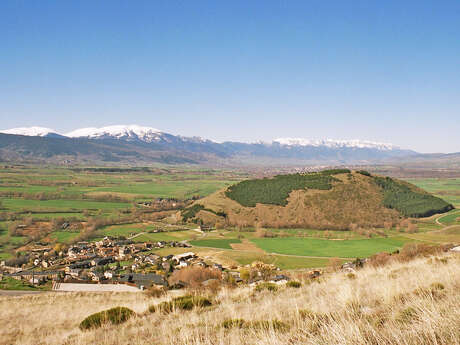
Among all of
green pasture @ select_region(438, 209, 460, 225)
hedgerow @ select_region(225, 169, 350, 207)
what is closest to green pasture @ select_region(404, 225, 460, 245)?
green pasture @ select_region(438, 209, 460, 225)

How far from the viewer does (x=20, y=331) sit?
11688 millimetres

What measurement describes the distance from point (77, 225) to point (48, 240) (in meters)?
13.4

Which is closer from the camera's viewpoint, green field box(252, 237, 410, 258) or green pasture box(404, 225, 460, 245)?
green field box(252, 237, 410, 258)

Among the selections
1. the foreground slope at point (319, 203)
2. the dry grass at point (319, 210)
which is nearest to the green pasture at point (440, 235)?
the dry grass at point (319, 210)

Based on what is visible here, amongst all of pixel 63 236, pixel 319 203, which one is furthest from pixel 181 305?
pixel 319 203

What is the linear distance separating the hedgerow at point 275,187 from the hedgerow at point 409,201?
1656cm

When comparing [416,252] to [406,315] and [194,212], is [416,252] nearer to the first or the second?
[406,315]

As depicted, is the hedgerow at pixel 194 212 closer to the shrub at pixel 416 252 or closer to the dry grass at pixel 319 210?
the dry grass at pixel 319 210

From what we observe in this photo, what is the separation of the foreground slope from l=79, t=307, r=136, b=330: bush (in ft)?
271

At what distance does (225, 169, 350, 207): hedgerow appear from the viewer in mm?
106000

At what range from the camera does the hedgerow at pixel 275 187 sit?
348 ft

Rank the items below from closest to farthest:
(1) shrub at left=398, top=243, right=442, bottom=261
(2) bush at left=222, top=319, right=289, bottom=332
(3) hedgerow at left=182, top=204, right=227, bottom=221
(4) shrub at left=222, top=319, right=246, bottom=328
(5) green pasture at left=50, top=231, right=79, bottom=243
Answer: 1. (2) bush at left=222, top=319, right=289, bottom=332
2. (4) shrub at left=222, top=319, right=246, bottom=328
3. (1) shrub at left=398, top=243, right=442, bottom=261
4. (5) green pasture at left=50, top=231, right=79, bottom=243
5. (3) hedgerow at left=182, top=204, right=227, bottom=221

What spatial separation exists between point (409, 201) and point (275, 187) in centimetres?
4328

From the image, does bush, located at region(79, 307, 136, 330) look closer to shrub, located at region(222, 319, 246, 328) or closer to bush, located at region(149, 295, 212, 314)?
bush, located at region(149, 295, 212, 314)
